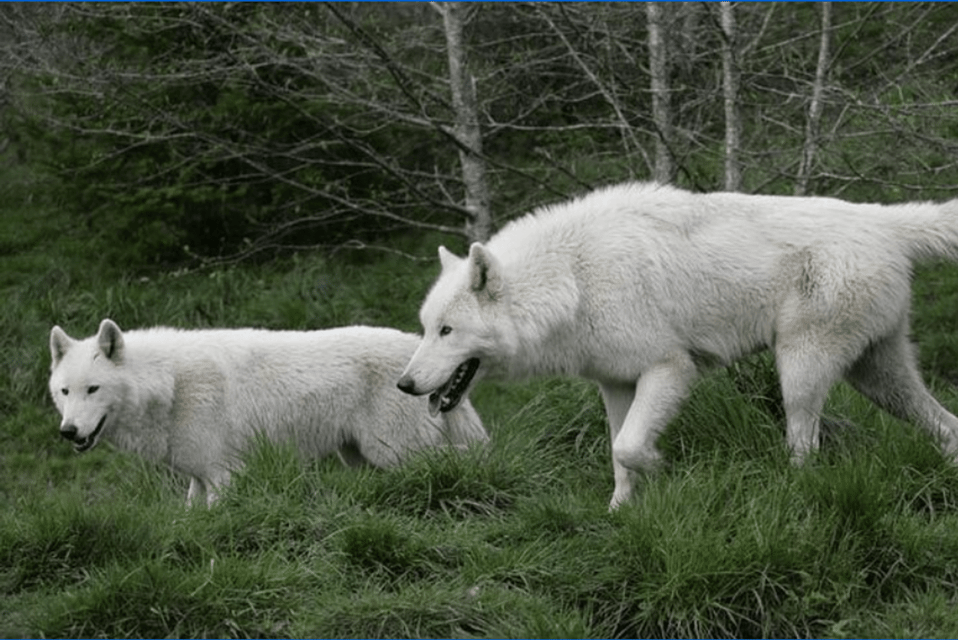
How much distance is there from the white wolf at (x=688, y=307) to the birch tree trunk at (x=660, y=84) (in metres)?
3.12

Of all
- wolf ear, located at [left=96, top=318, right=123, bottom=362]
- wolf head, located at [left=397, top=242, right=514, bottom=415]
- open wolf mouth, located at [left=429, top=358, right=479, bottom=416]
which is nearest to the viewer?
wolf head, located at [left=397, top=242, right=514, bottom=415]

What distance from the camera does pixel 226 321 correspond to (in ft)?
44.8

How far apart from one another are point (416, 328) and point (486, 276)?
619 cm

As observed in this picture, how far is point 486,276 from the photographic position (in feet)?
23.8

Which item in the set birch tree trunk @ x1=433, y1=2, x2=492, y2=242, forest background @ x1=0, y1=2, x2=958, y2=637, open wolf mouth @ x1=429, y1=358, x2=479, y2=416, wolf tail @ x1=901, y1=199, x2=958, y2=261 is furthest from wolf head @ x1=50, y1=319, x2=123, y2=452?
wolf tail @ x1=901, y1=199, x2=958, y2=261

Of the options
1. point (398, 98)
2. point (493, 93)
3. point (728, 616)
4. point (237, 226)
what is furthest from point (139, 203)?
point (728, 616)

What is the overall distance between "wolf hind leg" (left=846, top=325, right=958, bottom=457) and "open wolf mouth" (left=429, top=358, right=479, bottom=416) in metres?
2.09

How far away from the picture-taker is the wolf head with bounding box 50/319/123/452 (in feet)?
27.6

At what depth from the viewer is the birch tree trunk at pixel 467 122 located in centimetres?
1185

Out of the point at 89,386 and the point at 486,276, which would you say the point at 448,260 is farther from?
the point at 89,386

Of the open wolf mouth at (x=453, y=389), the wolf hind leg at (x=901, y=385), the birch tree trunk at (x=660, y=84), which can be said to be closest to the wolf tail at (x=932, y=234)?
the wolf hind leg at (x=901, y=385)

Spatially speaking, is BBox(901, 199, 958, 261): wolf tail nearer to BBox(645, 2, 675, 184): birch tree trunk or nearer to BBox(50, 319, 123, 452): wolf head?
BBox(645, 2, 675, 184): birch tree trunk

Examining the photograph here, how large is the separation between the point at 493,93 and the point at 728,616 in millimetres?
8352

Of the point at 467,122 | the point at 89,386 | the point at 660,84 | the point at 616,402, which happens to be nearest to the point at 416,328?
the point at 467,122
